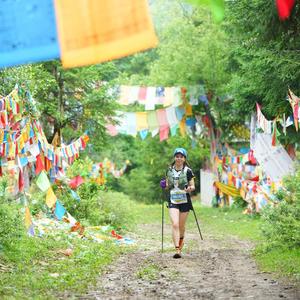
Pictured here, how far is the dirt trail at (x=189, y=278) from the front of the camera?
7.77 meters

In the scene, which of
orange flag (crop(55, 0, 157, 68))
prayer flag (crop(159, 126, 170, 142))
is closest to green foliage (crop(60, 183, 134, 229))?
prayer flag (crop(159, 126, 170, 142))

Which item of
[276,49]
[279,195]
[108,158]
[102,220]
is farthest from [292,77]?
[108,158]

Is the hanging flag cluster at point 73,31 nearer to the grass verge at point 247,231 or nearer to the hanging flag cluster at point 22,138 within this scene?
the grass verge at point 247,231

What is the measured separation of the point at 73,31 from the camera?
5.42 metres

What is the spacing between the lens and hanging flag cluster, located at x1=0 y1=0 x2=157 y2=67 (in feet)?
17.2

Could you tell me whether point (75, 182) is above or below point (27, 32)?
below

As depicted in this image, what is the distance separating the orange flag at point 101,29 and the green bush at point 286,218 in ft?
22.5

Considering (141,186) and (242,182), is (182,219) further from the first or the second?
(141,186)

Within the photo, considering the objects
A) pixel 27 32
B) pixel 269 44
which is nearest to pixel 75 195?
pixel 269 44

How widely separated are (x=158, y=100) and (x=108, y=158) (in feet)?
49.2

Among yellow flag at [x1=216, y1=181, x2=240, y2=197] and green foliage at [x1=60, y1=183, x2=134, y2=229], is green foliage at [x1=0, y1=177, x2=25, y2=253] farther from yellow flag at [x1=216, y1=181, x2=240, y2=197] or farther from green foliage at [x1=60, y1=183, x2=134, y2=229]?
yellow flag at [x1=216, y1=181, x2=240, y2=197]

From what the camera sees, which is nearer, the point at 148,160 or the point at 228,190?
the point at 228,190

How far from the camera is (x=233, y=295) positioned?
7.61 m

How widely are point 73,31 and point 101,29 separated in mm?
243
